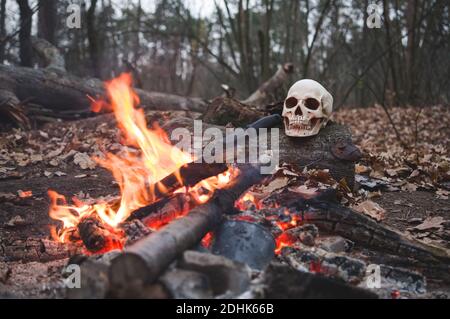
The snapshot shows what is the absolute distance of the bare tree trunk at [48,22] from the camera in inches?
449

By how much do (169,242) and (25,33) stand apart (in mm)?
9789

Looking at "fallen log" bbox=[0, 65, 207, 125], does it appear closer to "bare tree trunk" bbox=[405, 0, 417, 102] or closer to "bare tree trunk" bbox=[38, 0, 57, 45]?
"bare tree trunk" bbox=[38, 0, 57, 45]

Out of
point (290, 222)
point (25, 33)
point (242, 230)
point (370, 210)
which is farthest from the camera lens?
point (25, 33)

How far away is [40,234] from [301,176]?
2718 mm

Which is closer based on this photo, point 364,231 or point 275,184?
point 364,231

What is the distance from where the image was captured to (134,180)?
174 inches

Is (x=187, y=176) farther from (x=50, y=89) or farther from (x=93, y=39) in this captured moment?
(x=93, y=39)

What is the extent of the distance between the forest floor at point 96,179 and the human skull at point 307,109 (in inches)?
36.2

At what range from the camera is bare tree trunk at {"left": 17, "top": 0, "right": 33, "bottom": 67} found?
33.5 ft

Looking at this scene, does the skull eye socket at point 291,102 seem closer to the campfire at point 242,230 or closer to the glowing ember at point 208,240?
the campfire at point 242,230

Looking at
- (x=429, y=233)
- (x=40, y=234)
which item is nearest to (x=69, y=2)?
(x=40, y=234)

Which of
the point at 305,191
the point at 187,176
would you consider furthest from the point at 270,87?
the point at 187,176

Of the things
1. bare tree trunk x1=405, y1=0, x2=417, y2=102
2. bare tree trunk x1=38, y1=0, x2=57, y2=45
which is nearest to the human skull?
bare tree trunk x1=405, y1=0, x2=417, y2=102
